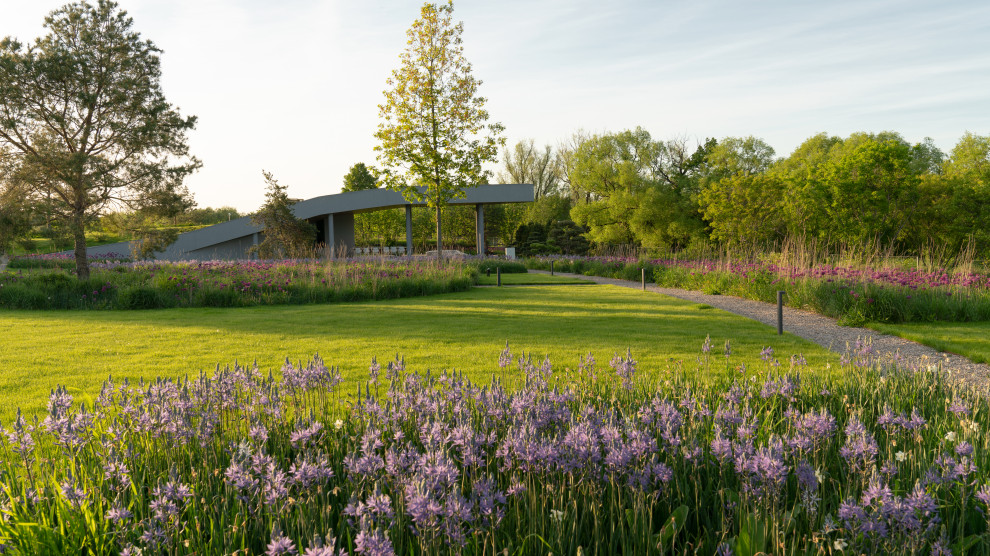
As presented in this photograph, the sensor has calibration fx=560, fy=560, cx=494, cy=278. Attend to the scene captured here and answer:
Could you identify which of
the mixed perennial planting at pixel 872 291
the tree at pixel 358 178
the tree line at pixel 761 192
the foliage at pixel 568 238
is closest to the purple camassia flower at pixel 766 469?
the mixed perennial planting at pixel 872 291

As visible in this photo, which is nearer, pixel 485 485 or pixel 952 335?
pixel 485 485

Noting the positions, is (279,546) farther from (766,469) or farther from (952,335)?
(952,335)

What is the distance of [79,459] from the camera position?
291cm

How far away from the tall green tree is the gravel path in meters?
17.1

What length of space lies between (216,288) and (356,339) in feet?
25.7

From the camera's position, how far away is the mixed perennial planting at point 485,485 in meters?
1.96

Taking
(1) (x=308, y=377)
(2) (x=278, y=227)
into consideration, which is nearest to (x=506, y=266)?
(2) (x=278, y=227)

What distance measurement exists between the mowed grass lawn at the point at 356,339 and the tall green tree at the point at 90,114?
16.6ft

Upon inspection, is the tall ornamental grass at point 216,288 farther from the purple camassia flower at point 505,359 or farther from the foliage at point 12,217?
the purple camassia flower at point 505,359

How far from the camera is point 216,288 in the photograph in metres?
14.8

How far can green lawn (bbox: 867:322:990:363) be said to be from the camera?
7.84 m

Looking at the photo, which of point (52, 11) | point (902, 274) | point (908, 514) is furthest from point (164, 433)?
point (52, 11)

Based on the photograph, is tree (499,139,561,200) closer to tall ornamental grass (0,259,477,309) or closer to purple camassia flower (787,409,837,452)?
tall ornamental grass (0,259,477,309)

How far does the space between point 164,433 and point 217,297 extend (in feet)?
41.8
